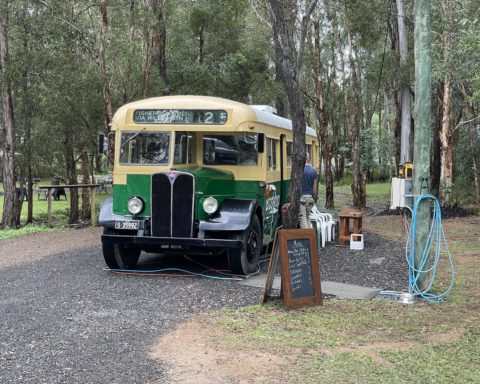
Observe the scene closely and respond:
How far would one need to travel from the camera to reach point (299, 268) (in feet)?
23.9

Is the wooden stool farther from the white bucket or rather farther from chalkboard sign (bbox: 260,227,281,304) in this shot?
chalkboard sign (bbox: 260,227,281,304)

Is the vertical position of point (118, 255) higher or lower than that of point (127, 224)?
lower

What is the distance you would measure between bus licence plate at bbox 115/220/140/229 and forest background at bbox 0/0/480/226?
7.46 meters

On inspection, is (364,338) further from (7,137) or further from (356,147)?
(7,137)

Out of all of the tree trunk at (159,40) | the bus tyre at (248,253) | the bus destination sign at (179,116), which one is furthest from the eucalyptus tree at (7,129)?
the bus tyre at (248,253)

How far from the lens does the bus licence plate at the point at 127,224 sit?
906 cm

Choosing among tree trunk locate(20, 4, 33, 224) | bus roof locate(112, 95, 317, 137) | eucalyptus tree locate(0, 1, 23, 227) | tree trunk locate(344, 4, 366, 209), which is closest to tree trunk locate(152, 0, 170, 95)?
tree trunk locate(20, 4, 33, 224)

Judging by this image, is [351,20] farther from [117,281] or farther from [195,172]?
[117,281]

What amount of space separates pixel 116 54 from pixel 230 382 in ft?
46.4

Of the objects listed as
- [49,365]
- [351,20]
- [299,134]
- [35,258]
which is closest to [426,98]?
[299,134]

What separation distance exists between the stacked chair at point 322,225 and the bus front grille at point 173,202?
3.89m

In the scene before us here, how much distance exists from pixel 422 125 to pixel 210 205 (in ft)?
10.8

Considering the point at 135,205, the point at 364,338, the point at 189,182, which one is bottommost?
the point at 364,338

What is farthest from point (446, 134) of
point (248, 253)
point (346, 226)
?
point (248, 253)
